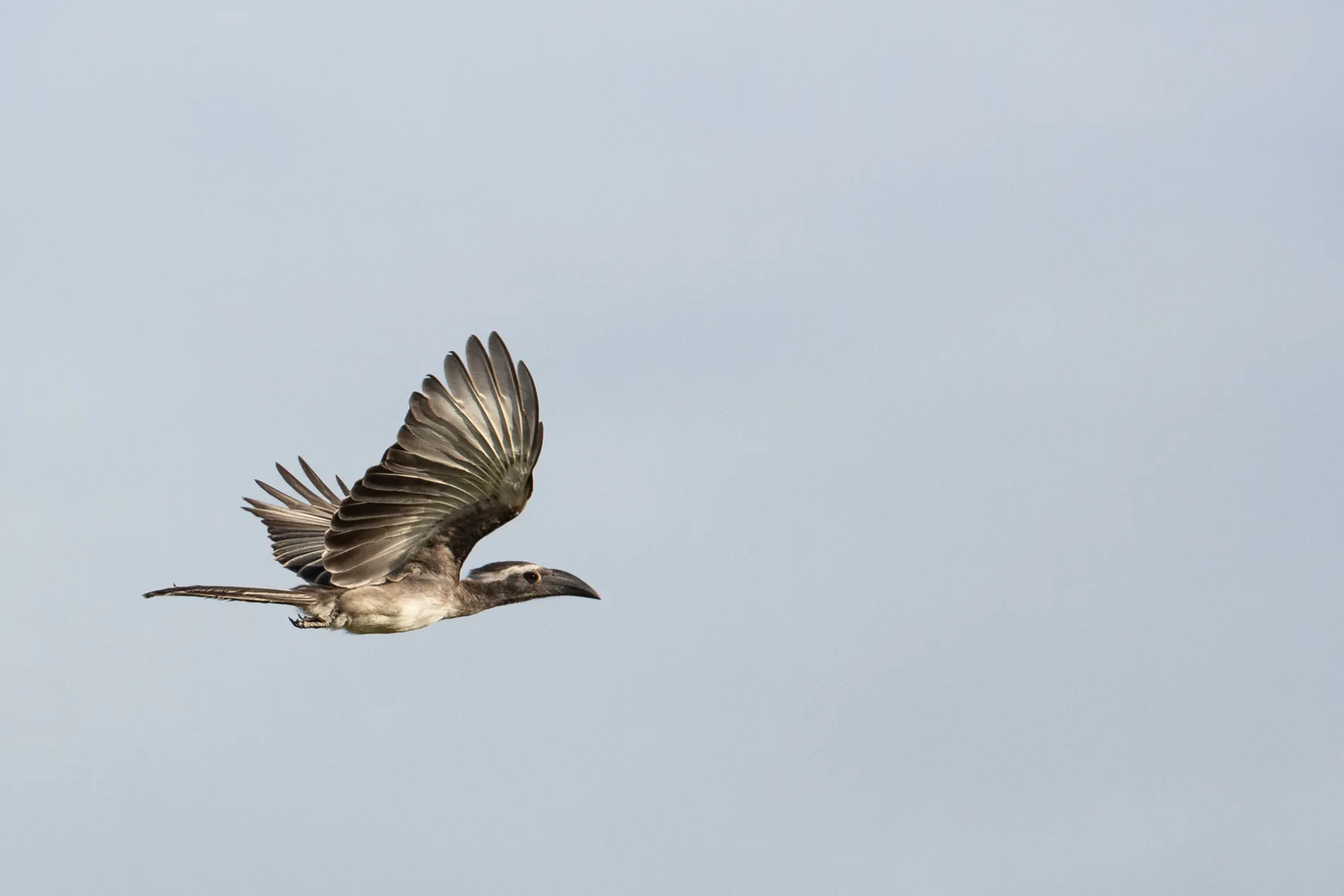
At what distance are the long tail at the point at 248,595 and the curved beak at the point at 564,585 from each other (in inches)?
107

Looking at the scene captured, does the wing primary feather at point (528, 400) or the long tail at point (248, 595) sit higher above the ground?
the wing primary feather at point (528, 400)

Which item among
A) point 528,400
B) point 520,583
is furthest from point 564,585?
point 528,400

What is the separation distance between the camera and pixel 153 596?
18.3 meters

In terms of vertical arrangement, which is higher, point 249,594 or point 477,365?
point 477,365

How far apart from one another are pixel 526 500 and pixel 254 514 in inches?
214

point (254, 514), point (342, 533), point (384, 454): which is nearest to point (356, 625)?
point (342, 533)

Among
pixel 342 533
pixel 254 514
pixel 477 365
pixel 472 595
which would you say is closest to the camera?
→ pixel 477 365

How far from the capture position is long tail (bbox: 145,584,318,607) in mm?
18391

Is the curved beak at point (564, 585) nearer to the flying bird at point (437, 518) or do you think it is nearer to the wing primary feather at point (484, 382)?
the flying bird at point (437, 518)

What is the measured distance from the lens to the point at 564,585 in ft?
69.6

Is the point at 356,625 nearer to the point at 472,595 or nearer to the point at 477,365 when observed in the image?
the point at 472,595

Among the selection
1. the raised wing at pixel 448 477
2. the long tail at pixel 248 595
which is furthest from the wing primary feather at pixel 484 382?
the long tail at pixel 248 595

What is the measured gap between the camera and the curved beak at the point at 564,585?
21.2 m

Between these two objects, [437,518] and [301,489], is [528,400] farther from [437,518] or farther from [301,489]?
[301,489]
